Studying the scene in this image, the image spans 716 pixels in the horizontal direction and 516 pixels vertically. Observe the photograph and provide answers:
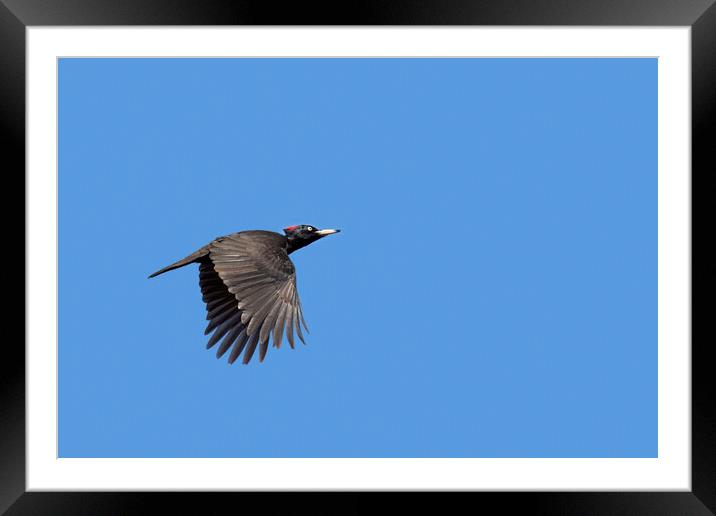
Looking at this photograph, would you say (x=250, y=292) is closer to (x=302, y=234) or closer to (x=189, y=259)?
(x=189, y=259)

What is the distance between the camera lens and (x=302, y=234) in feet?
18.5

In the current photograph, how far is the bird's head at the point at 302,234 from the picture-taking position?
5.61m

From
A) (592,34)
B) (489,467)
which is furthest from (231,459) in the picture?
(592,34)

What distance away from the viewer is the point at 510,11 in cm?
391

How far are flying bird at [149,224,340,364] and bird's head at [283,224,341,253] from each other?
0.02 m

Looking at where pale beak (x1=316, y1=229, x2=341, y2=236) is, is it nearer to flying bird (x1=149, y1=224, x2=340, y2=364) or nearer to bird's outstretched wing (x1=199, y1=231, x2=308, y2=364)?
flying bird (x1=149, y1=224, x2=340, y2=364)

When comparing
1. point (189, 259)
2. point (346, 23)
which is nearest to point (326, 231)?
point (189, 259)

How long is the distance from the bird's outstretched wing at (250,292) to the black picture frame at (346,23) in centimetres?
102

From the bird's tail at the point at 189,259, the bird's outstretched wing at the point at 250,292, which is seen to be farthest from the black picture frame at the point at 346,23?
the bird's tail at the point at 189,259

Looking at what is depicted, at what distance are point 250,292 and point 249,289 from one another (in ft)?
0.08

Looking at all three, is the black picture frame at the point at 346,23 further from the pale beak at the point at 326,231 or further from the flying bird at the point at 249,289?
the pale beak at the point at 326,231

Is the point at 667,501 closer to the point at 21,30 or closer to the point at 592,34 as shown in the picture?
the point at 592,34

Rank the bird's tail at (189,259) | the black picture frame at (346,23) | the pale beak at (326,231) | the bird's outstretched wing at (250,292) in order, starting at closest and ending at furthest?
1. the black picture frame at (346,23)
2. the bird's outstretched wing at (250,292)
3. the bird's tail at (189,259)
4. the pale beak at (326,231)

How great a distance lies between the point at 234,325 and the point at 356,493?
5.37ft
